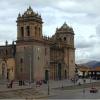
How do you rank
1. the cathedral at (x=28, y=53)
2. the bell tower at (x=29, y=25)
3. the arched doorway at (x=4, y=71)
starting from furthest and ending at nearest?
1. the arched doorway at (x=4, y=71)
2. the bell tower at (x=29, y=25)
3. the cathedral at (x=28, y=53)

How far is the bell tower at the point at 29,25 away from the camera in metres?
102

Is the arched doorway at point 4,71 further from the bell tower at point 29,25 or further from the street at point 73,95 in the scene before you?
the street at point 73,95

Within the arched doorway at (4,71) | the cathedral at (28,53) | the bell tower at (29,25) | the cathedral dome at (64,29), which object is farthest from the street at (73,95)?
the cathedral dome at (64,29)

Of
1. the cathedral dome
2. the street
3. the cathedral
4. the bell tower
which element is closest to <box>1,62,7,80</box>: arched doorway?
the cathedral

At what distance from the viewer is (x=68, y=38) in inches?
4948

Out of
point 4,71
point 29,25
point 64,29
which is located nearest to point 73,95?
point 29,25

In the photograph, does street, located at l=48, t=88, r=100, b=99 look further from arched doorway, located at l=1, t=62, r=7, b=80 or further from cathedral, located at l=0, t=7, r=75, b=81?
arched doorway, located at l=1, t=62, r=7, b=80

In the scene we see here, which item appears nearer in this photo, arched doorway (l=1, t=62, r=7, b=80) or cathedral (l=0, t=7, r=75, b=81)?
cathedral (l=0, t=7, r=75, b=81)

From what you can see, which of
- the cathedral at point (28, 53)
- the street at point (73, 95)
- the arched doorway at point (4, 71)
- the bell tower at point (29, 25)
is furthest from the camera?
the arched doorway at point (4, 71)

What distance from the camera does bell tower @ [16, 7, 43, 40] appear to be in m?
102

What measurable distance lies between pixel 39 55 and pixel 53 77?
13.7m

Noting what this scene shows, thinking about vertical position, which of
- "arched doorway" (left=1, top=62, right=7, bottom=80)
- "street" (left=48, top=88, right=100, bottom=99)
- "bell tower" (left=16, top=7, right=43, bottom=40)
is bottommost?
"street" (left=48, top=88, right=100, bottom=99)

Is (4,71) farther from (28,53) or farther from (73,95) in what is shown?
(73,95)

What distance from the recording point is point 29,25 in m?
102
